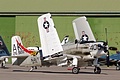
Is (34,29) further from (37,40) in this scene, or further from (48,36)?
(48,36)

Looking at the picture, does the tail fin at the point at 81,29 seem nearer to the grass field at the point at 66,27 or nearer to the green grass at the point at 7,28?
the grass field at the point at 66,27

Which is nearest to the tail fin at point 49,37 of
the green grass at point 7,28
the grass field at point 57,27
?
the grass field at point 57,27

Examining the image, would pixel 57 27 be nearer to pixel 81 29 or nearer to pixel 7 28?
pixel 7 28

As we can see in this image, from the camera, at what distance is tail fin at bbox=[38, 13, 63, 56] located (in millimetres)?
26094

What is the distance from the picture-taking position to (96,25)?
Result: 43.9m

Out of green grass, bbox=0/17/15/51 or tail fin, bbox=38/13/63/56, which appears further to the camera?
green grass, bbox=0/17/15/51

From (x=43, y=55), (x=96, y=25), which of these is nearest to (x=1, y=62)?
(x=43, y=55)

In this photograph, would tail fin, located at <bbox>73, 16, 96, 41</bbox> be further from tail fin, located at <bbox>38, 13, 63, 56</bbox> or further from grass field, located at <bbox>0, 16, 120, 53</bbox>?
grass field, located at <bbox>0, 16, 120, 53</bbox>

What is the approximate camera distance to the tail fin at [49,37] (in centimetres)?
2609

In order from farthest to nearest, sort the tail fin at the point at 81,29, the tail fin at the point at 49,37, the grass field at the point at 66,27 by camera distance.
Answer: the grass field at the point at 66,27 → the tail fin at the point at 81,29 → the tail fin at the point at 49,37

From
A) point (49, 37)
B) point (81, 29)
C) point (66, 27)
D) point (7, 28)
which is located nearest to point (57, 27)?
point (66, 27)

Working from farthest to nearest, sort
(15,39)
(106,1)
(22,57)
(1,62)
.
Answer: (106,1)
(1,62)
(15,39)
(22,57)

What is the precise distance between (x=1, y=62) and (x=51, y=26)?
8.45 metres

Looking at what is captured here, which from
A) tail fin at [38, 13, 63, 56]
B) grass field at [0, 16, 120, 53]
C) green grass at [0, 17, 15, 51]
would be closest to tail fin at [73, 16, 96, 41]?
tail fin at [38, 13, 63, 56]
